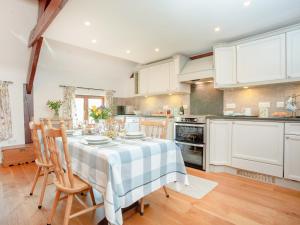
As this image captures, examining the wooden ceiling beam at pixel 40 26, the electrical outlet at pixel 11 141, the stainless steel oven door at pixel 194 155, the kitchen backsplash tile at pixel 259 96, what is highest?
the wooden ceiling beam at pixel 40 26

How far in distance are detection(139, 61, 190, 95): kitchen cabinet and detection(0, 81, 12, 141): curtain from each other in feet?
10.3

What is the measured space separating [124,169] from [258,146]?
2372mm

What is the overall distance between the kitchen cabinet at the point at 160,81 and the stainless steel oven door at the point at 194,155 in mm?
1389

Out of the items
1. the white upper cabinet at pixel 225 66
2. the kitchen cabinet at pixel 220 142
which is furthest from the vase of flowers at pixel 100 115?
the white upper cabinet at pixel 225 66

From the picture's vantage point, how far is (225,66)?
3.25m

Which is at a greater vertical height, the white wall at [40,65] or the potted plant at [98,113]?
the white wall at [40,65]

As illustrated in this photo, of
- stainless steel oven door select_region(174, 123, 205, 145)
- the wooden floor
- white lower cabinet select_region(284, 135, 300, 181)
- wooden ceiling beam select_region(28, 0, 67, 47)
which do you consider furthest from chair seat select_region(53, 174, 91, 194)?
white lower cabinet select_region(284, 135, 300, 181)

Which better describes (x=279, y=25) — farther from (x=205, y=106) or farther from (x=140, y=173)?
(x=140, y=173)

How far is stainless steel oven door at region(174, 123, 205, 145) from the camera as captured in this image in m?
3.20

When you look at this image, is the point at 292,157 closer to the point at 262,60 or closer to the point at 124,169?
the point at 262,60

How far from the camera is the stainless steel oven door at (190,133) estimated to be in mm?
3195

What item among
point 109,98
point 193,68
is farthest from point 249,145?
point 109,98

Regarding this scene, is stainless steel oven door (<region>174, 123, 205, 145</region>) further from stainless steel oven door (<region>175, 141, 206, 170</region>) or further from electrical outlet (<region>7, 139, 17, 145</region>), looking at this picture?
electrical outlet (<region>7, 139, 17, 145</region>)

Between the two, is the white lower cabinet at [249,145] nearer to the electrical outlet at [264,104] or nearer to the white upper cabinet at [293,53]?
the electrical outlet at [264,104]
